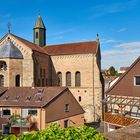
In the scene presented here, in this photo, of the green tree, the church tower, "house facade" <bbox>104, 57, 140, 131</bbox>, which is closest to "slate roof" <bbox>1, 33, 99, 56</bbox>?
the church tower

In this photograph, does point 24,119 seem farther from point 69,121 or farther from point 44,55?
point 44,55

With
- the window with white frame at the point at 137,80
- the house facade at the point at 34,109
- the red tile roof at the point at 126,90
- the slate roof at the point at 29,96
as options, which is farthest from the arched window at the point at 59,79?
the window with white frame at the point at 137,80

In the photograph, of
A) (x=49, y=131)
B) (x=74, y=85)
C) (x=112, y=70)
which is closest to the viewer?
(x=49, y=131)

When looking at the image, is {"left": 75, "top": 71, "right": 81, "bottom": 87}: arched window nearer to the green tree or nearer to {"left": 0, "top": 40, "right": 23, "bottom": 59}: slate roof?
{"left": 0, "top": 40, "right": 23, "bottom": 59}: slate roof

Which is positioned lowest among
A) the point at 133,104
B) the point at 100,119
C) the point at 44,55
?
the point at 100,119

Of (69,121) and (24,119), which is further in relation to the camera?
(69,121)

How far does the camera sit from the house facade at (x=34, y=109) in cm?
3123

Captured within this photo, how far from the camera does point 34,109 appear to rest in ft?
105

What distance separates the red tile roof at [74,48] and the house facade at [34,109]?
1406 cm

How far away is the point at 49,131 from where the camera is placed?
6.13 metres

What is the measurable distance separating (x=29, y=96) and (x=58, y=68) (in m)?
16.6

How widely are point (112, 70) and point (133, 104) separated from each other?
100219 mm

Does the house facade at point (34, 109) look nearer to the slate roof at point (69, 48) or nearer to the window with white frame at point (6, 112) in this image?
the window with white frame at point (6, 112)

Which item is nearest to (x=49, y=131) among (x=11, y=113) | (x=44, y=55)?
(x=11, y=113)
